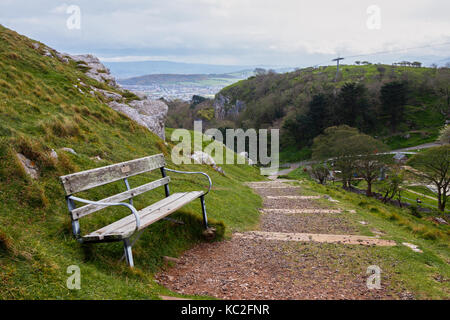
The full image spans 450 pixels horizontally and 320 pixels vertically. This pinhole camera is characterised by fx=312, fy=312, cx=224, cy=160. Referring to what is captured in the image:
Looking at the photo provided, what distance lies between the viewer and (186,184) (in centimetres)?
1191

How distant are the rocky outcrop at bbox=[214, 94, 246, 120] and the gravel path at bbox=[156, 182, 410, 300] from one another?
142m

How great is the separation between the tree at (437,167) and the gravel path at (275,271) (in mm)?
40024

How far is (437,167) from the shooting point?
3997 cm

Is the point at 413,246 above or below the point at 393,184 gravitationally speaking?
above

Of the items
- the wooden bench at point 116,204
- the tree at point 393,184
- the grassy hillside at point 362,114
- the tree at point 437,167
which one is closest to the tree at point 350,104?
the grassy hillside at point 362,114

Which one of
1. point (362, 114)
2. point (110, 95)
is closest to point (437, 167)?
point (110, 95)

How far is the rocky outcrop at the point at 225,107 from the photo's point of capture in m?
152

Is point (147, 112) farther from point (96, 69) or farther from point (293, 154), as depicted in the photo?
point (293, 154)

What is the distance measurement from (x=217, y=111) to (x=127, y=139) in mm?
150062

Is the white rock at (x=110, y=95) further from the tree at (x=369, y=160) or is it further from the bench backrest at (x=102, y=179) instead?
the tree at (x=369, y=160)

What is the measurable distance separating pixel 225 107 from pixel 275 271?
161 meters
